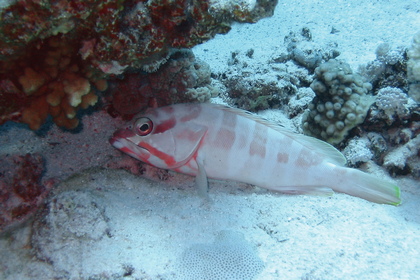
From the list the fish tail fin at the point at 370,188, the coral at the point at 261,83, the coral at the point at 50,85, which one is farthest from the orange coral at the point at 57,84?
the fish tail fin at the point at 370,188

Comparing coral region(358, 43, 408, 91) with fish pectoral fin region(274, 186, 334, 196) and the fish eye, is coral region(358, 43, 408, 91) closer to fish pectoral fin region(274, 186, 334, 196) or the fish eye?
fish pectoral fin region(274, 186, 334, 196)

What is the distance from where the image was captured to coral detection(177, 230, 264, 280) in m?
2.10

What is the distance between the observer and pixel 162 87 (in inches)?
154

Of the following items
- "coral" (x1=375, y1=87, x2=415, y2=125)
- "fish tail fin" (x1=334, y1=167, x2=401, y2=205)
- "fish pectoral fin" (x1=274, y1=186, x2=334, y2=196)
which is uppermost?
"coral" (x1=375, y1=87, x2=415, y2=125)

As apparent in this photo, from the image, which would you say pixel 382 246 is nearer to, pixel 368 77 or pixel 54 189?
pixel 368 77

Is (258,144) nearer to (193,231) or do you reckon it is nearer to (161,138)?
(161,138)

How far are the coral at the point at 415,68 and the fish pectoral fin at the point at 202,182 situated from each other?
270 cm

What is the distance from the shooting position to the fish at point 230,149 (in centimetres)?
331

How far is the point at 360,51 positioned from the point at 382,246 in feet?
15.2

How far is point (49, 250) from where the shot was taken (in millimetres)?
2229

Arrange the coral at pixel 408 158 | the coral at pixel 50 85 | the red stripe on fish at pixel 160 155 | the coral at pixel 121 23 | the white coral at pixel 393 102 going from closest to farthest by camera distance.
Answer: the coral at pixel 121 23 → the coral at pixel 50 85 → the red stripe on fish at pixel 160 155 → the coral at pixel 408 158 → the white coral at pixel 393 102

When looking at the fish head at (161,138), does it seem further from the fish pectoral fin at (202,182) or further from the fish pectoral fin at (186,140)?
the fish pectoral fin at (202,182)

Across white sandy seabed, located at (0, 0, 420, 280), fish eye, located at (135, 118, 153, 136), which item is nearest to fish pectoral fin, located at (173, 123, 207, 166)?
fish eye, located at (135, 118, 153, 136)

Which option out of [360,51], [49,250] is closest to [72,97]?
[49,250]
